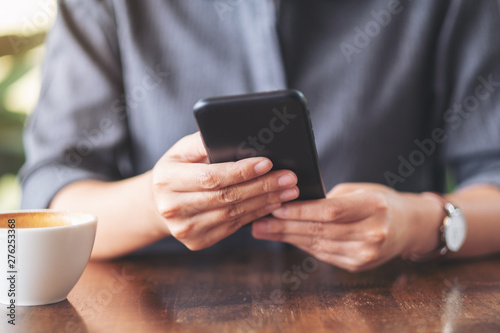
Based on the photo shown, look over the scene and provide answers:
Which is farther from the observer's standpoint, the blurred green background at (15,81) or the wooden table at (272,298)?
the blurred green background at (15,81)

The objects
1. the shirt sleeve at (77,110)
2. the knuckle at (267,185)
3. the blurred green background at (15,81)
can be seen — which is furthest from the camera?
the blurred green background at (15,81)

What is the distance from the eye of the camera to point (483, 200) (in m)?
0.96

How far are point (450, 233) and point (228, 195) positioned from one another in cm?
44

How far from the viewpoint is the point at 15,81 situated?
6.12 ft

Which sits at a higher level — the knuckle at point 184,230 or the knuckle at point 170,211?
the knuckle at point 170,211

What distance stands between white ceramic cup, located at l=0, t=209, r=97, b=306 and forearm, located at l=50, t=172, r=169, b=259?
0.53ft

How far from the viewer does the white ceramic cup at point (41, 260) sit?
0.59 meters

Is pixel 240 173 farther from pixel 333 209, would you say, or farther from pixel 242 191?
pixel 333 209

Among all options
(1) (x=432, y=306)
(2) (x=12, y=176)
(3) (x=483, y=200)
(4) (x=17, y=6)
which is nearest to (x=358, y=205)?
(1) (x=432, y=306)

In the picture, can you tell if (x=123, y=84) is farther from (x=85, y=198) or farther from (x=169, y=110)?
(x=85, y=198)

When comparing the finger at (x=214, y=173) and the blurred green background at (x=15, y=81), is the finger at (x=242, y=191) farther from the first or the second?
the blurred green background at (x=15, y=81)

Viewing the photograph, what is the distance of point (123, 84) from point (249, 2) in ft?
1.12

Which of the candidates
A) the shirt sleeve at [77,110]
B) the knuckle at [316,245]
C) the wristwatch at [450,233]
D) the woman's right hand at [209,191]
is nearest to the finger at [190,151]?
the woman's right hand at [209,191]

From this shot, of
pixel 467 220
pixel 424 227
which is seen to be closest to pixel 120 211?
pixel 424 227
